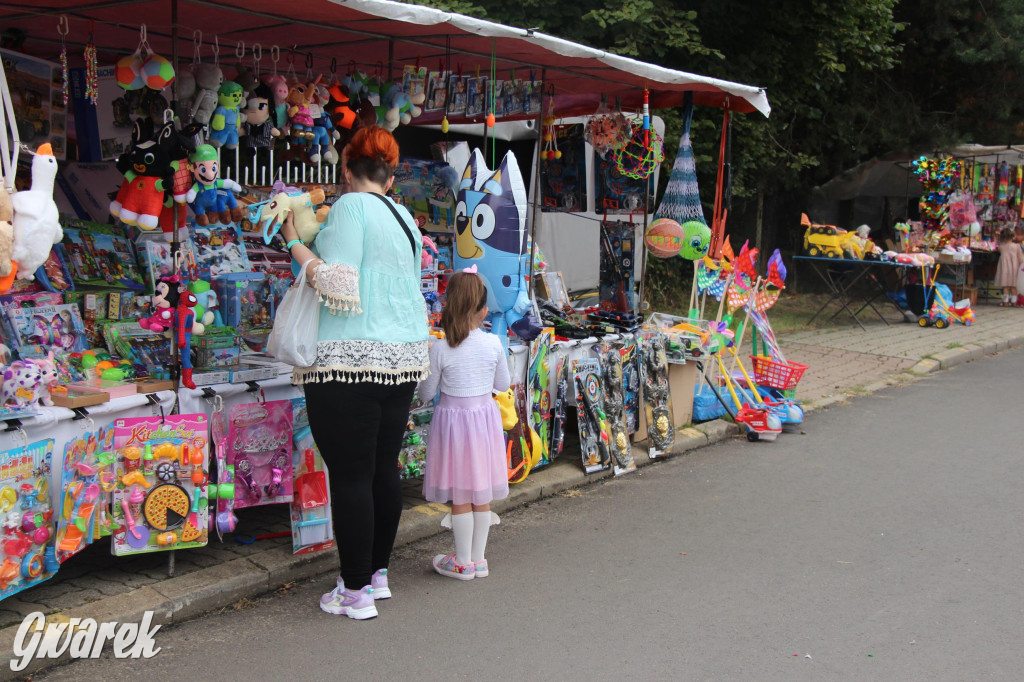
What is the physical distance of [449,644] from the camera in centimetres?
368

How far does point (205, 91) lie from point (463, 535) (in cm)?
250

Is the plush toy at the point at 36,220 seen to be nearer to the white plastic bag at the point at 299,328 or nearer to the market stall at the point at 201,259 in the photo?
the market stall at the point at 201,259

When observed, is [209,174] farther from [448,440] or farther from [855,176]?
[855,176]

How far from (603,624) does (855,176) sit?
1341 centimetres

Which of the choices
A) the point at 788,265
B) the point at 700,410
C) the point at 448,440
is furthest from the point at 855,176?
the point at 448,440

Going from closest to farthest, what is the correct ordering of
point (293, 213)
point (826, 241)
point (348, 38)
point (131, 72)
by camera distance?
point (293, 213)
point (131, 72)
point (348, 38)
point (826, 241)

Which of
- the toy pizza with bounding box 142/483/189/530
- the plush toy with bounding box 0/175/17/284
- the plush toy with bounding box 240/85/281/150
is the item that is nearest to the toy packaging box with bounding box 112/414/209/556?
the toy pizza with bounding box 142/483/189/530

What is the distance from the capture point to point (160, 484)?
3.92m

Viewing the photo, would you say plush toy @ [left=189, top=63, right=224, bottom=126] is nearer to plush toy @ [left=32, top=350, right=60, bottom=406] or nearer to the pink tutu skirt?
plush toy @ [left=32, top=350, right=60, bottom=406]

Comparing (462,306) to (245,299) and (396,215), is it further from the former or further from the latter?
(245,299)

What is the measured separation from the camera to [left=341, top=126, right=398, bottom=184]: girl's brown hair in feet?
12.4

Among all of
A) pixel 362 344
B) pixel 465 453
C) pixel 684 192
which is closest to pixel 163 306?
pixel 362 344

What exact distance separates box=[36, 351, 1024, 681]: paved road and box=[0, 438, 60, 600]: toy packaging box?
43 cm

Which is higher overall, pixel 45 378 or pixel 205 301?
pixel 205 301
